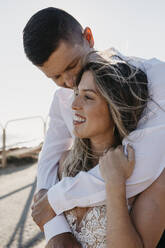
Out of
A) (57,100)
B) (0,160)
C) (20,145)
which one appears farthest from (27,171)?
(57,100)

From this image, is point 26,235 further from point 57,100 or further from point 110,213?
point 110,213

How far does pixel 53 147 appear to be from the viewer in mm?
2660

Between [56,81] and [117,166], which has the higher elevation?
[56,81]

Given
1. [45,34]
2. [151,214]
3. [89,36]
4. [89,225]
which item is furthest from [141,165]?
[89,36]

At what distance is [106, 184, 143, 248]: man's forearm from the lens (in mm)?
1634

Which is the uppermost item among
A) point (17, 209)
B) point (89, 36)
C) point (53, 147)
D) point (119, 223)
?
point (89, 36)

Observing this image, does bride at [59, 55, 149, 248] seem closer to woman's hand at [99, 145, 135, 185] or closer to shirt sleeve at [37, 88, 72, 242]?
woman's hand at [99, 145, 135, 185]

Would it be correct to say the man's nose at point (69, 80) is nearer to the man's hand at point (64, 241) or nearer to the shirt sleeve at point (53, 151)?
the shirt sleeve at point (53, 151)

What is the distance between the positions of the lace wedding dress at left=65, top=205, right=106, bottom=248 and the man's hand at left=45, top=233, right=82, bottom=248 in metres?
0.03

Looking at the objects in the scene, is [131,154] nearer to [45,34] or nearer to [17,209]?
[45,34]

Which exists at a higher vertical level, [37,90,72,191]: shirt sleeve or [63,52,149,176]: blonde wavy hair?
[63,52,149,176]: blonde wavy hair

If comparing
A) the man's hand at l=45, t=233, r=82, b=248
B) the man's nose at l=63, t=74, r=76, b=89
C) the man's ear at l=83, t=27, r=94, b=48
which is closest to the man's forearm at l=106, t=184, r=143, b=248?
the man's hand at l=45, t=233, r=82, b=248

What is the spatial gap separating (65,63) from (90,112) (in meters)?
0.57

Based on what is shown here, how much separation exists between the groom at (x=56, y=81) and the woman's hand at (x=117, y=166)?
0.35 feet
